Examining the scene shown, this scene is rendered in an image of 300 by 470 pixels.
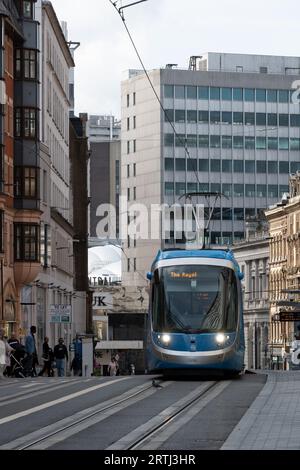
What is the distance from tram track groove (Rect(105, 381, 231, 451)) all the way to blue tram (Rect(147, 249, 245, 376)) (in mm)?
3811

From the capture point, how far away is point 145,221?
538 feet

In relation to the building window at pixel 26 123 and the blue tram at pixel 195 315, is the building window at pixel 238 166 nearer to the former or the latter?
the building window at pixel 26 123

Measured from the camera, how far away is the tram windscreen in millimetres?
42312

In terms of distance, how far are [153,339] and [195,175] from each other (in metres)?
116

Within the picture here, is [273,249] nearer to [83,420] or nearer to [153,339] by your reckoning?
[153,339]

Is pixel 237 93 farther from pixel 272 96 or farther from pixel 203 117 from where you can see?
pixel 203 117

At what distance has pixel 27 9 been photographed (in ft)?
259

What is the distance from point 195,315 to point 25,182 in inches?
1425

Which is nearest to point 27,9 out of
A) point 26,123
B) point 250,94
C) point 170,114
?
point 26,123

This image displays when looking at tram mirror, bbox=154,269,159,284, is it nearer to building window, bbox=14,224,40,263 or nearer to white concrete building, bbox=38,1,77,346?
building window, bbox=14,224,40,263

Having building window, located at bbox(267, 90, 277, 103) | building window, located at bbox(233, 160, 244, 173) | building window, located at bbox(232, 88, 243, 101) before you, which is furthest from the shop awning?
building window, located at bbox(267, 90, 277, 103)

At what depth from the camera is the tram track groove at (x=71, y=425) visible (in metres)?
21.9
